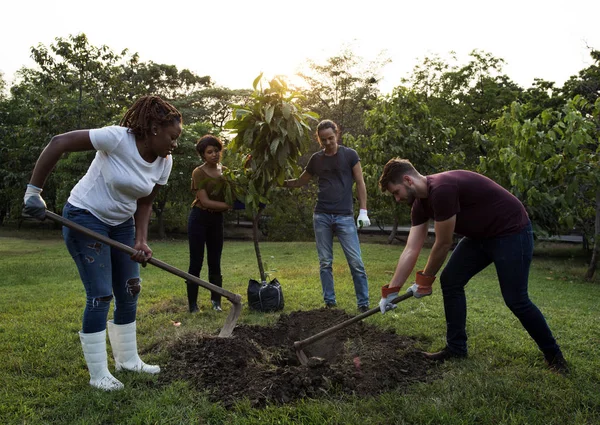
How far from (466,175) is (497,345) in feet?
5.11

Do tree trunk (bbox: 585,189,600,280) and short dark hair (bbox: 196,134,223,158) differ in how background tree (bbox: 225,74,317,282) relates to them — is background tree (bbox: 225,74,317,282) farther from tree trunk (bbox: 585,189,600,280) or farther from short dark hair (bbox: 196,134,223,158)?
tree trunk (bbox: 585,189,600,280)

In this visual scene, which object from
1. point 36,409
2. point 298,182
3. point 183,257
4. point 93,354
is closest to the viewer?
point 36,409

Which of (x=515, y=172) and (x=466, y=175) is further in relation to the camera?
(x=515, y=172)

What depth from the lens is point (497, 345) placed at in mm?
3963

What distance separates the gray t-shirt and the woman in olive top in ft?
3.48

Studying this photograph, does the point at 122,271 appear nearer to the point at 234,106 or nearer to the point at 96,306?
the point at 96,306

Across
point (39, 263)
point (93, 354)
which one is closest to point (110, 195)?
point (93, 354)

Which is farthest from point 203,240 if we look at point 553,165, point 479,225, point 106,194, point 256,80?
point 553,165

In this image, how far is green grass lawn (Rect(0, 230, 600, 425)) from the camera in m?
2.77

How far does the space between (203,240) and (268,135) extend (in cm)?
131

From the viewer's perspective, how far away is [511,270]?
3242 mm

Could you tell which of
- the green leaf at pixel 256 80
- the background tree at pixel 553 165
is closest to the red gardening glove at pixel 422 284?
the green leaf at pixel 256 80

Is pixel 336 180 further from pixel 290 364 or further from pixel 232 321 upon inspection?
pixel 290 364

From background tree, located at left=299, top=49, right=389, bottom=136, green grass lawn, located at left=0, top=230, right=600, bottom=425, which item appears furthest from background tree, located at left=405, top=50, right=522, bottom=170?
green grass lawn, located at left=0, top=230, right=600, bottom=425
